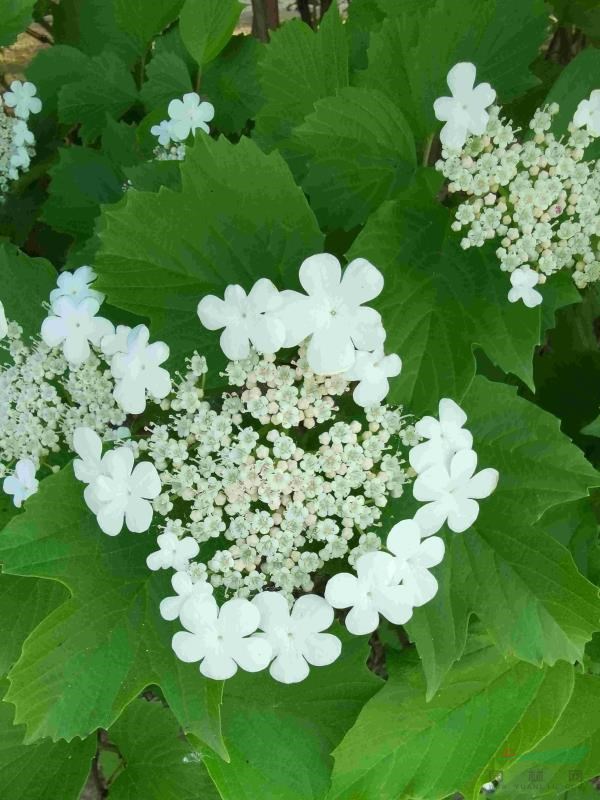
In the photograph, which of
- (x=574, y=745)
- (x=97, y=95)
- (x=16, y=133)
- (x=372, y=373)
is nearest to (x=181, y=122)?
(x=97, y=95)

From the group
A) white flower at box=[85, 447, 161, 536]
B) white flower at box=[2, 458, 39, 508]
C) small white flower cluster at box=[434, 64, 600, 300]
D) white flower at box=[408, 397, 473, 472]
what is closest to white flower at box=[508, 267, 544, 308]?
small white flower cluster at box=[434, 64, 600, 300]

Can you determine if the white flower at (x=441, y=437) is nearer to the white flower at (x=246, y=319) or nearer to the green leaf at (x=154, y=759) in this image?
the white flower at (x=246, y=319)

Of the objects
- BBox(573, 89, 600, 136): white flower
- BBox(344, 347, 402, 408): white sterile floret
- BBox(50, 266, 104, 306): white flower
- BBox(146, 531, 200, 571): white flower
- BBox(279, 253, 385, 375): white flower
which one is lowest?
BBox(146, 531, 200, 571): white flower

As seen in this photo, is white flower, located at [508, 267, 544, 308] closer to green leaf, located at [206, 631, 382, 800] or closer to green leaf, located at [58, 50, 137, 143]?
green leaf, located at [206, 631, 382, 800]

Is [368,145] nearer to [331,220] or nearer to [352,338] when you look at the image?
[331,220]

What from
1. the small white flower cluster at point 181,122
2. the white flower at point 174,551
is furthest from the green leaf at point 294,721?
the small white flower cluster at point 181,122

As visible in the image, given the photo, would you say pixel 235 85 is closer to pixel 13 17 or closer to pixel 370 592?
pixel 13 17

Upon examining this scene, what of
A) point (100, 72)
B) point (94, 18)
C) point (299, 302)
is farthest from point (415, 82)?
point (94, 18)
